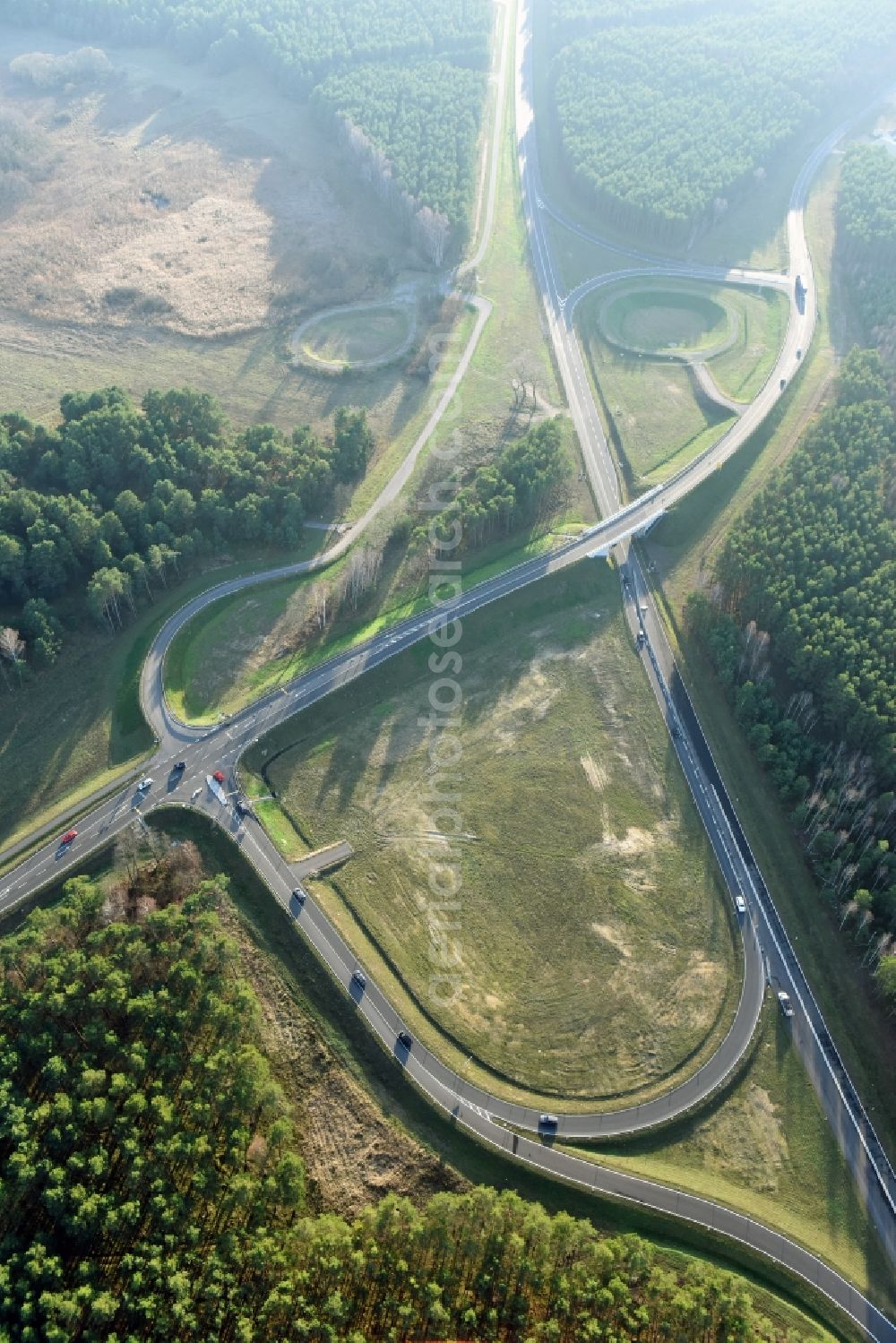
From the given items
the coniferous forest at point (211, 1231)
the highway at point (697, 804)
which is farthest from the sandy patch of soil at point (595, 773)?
the coniferous forest at point (211, 1231)

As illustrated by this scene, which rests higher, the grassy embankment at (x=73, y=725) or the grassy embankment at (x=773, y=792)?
the grassy embankment at (x=73, y=725)

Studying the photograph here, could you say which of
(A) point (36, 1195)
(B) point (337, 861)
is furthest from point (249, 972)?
(A) point (36, 1195)

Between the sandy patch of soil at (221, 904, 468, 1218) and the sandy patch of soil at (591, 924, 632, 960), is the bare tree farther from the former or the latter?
→ the sandy patch of soil at (591, 924, 632, 960)

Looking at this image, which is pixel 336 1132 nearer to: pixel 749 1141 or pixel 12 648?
pixel 749 1141

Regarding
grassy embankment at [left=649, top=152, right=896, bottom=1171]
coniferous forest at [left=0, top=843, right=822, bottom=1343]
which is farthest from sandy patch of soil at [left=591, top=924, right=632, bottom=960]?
coniferous forest at [left=0, top=843, right=822, bottom=1343]

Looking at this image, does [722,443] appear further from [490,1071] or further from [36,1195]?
[36,1195]

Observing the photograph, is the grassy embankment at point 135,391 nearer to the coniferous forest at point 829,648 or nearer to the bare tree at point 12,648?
the bare tree at point 12,648
